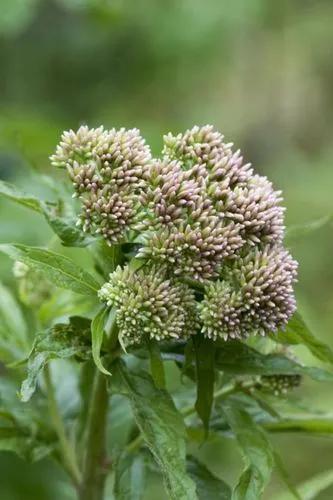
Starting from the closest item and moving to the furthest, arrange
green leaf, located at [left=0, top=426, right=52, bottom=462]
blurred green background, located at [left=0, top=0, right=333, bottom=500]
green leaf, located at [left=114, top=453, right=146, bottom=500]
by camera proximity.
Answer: green leaf, located at [left=114, top=453, right=146, bottom=500], green leaf, located at [left=0, top=426, right=52, bottom=462], blurred green background, located at [left=0, top=0, right=333, bottom=500]

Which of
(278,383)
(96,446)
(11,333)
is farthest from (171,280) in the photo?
(11,333)

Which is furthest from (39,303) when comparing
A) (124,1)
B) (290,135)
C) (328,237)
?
(290,135)

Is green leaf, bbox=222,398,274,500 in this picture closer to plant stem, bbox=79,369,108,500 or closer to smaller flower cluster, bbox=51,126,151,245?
plant stem, bbox=79,369,108,500

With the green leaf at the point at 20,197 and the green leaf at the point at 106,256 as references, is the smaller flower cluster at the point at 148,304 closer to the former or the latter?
the green leaf at the point at 106,256

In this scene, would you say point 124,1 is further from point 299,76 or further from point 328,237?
point 299,76

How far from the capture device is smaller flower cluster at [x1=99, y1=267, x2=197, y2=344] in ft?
5.59

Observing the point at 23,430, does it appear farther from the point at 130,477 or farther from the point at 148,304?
the point at 148,304

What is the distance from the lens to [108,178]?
5.81ft

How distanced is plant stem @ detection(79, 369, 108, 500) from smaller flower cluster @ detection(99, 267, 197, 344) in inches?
9.9

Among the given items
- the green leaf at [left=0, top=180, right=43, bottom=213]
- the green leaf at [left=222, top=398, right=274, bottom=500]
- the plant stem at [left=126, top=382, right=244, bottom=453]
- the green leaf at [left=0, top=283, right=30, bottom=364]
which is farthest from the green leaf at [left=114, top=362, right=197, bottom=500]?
the green leaf at [left=0, top=283, right=30, bottom=364]

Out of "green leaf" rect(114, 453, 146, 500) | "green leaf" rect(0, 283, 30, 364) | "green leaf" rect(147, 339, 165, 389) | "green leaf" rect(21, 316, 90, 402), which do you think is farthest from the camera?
"green leaf" rect(0, 283, 30, 364)

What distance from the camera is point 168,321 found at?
170 centimetres

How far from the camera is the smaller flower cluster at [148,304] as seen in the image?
1.70 m

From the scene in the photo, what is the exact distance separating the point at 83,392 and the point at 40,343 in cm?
43
